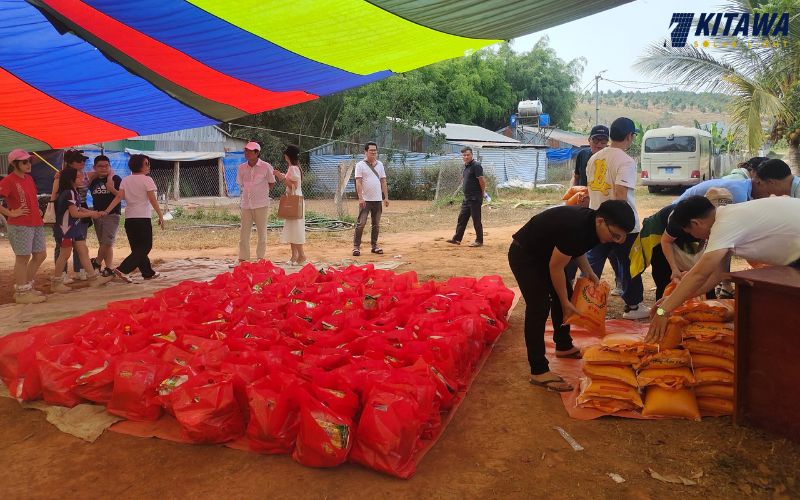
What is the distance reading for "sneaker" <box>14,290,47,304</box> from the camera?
528 centimetres

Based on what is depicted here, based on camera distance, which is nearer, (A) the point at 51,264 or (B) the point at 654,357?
(B) the point at 654,357

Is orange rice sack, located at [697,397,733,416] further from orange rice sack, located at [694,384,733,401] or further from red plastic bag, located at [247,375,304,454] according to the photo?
red plastic bag, located at [247,375,304,454]

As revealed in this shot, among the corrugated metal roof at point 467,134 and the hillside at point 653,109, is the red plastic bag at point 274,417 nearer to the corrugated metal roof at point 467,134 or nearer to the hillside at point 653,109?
the corrugated metal roof at point 467,134

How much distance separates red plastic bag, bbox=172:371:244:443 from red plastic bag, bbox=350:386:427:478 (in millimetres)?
625

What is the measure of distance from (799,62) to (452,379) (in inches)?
407

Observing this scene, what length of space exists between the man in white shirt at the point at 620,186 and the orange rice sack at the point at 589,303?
0.97 m

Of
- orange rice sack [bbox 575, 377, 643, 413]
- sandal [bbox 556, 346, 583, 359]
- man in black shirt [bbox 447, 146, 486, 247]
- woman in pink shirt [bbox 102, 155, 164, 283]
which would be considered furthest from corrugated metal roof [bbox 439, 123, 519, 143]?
orange rice sack [bbox 575, 377, 643, 413]

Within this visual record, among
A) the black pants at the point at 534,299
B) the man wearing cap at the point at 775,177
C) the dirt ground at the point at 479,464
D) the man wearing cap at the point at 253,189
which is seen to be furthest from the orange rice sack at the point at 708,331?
the man wearing cap at the point at 253,189

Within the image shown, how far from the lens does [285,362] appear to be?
288cm

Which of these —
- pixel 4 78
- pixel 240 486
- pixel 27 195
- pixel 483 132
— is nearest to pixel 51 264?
pixel 27 195

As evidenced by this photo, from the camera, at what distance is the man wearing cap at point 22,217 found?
5.23 meters

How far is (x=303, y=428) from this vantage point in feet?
7.73

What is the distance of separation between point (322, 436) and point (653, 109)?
9441cm

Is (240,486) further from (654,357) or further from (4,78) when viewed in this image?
(4,78)
